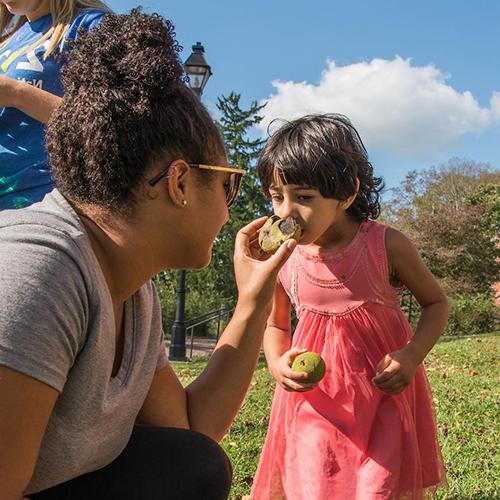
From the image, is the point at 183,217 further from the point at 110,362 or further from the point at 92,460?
the point at 92,460

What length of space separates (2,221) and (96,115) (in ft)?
0.97

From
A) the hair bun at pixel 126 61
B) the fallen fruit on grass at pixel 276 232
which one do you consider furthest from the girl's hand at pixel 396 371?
the hair bun at pixel 126 61

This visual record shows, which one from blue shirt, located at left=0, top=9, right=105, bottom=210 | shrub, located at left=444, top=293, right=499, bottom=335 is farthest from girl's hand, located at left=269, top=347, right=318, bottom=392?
shrub, located at left=444, top=293, right=499, bottom=335

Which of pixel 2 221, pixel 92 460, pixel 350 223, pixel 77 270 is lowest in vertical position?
pixel 92 460

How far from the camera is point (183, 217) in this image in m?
1.50

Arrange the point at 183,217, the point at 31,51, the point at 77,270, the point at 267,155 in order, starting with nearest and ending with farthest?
1. the point at 77,270
2. the point at 183,217
3. the point at 31,51
4. the point at 267,155

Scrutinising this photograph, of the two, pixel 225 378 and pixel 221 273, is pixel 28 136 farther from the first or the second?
pixel 221 273

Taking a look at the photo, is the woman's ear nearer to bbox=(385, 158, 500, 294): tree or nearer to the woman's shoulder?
the woman's shoulder

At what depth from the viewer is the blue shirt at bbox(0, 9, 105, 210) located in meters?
2.22

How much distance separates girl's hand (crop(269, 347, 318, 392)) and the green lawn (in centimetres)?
127

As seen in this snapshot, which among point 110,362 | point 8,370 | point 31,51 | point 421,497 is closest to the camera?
point 8,370

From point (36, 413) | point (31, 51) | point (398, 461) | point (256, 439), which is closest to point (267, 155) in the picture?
point (31, 51)

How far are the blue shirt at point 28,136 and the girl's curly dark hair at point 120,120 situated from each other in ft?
2.57

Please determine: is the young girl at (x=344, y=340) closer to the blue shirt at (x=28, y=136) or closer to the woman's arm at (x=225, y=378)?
the woman's arm at (x=225, y=378)
